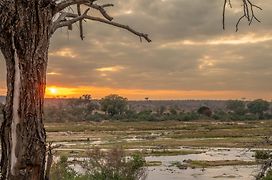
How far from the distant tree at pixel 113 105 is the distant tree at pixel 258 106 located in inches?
1026

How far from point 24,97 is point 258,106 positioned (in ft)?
353

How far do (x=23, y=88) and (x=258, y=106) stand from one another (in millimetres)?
107585

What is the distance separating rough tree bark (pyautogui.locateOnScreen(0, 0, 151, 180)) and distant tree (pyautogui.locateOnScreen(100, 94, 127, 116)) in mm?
100848

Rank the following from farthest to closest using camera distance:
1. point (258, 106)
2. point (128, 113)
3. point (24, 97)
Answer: point (258, 106) < point (128, 113) < point (24, 97)

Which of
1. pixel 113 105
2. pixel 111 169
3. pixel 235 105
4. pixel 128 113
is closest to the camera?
pixel 111 169

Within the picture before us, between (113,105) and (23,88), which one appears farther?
(113,105)

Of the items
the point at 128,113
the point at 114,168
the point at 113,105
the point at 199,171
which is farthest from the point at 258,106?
the point at 114,168

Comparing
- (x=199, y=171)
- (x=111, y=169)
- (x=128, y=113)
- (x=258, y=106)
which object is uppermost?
(x=258, y=106)

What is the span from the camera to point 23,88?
3299mm

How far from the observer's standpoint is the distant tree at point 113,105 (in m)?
105

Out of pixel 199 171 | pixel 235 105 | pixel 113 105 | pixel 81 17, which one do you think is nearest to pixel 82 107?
pixel 113 105

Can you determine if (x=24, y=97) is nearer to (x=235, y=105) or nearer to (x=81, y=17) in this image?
(x=81, y=17)

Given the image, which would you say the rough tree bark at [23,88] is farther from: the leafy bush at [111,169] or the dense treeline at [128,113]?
the dense treeline at [128,113]

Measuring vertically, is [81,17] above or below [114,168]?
above
